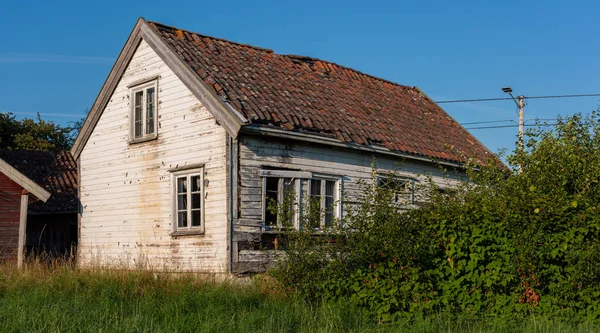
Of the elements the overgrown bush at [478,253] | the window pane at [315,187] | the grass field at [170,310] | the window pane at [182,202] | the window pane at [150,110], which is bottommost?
the grass field at [170,310]

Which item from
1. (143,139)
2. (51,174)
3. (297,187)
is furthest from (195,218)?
(51,174)

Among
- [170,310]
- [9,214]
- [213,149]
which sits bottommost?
[170,310]

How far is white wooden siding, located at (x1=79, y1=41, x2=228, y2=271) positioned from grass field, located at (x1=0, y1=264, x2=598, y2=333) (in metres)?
2.42

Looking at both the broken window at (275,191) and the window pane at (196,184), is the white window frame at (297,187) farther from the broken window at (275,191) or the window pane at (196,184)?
the window pane at (196,184)

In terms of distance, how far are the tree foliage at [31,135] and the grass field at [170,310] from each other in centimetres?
2722

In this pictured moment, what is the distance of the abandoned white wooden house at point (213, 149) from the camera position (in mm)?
14508

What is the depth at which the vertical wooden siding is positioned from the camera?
61.8 feet

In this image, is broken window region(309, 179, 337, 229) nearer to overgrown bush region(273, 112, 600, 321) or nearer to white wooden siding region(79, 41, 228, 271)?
white wooden siding region(79, 41, 228, 271)

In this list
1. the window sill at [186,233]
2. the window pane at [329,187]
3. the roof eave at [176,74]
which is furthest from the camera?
the window pane at [329,187]

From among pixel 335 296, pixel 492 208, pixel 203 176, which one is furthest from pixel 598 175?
pixel 203 176

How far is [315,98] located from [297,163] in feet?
9.18

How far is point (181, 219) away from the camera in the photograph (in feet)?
51.5

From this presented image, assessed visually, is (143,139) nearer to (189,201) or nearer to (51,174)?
(189,201)

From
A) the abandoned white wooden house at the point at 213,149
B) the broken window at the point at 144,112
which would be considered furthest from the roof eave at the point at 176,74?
the broken window at the point at 144,112
